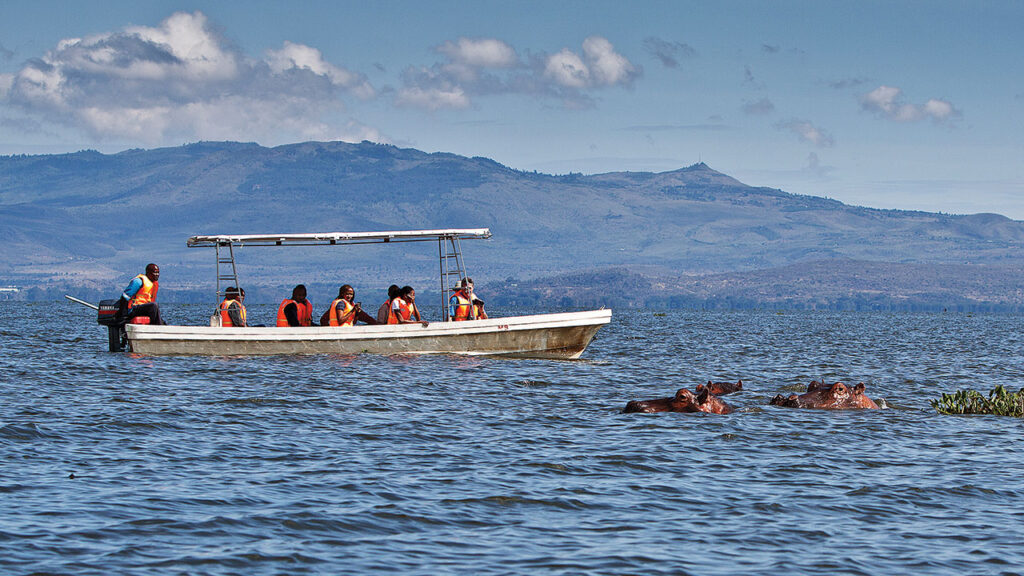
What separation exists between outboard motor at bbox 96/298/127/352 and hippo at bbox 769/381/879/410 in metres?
17.8

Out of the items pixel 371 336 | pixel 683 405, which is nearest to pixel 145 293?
pixel 371 336

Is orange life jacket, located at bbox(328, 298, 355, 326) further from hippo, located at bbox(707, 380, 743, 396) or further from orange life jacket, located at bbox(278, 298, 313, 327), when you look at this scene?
hippo, located at bbox(707, 380, 743, 396)

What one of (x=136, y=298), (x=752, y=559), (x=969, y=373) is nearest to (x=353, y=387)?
(x=136, y=298)

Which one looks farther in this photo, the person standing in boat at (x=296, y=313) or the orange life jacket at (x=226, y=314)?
the person standing in boat at (x=296, y=313)

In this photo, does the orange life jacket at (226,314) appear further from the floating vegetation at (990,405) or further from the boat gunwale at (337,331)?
the floating vegetation at (990,405)

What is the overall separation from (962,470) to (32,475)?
38.2 ft

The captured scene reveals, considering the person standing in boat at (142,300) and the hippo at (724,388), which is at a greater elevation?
the person standing in boat at (142,300)

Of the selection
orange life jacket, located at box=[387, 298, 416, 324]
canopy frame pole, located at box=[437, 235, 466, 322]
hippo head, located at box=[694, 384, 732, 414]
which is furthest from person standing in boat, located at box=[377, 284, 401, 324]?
hippo head, located at box=[694, 384, 732, 414]

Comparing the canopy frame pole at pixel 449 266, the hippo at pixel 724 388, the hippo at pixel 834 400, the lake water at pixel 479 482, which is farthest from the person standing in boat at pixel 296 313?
the hippo at pixel 834 400

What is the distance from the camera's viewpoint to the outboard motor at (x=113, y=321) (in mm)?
31578

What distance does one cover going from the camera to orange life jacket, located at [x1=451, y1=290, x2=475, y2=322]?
1250 inches

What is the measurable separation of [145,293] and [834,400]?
17.8 meters

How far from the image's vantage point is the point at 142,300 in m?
31.1

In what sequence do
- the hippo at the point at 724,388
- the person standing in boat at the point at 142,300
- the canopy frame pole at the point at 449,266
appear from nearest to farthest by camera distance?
the hippo at the point at 724,388 < the canopy frame pole at the point at 449,266 < the person standing in boat at the point at 142,300
